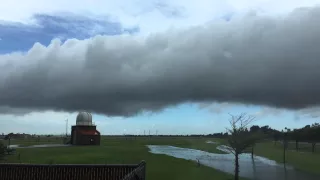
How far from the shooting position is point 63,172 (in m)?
30.8

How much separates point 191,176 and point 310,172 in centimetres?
2079

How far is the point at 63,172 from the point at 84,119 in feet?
279

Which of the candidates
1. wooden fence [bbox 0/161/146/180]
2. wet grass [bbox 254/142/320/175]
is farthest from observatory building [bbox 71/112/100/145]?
wooden fence [bbox 0/161/146/180]

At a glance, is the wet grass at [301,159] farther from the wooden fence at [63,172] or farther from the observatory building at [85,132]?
the observatory building at [85,132]

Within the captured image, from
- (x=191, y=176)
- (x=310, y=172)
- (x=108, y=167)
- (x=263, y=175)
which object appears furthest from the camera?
(x=310, y=172)

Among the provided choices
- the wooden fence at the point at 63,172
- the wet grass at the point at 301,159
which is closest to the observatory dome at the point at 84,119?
the wet grass at the point at 301,159

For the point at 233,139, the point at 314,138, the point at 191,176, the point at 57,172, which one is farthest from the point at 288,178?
the point at 314,138

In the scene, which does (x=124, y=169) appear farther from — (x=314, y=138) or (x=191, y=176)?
(x=314, y=138)

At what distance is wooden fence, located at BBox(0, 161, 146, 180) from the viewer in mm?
30484

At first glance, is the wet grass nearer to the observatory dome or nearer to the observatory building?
the observatory building

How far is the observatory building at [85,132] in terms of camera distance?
359ft

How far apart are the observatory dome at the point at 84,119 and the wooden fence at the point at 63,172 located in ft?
273

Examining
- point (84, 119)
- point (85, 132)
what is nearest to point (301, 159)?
point (85, 132)

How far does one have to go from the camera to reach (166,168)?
55062mm
